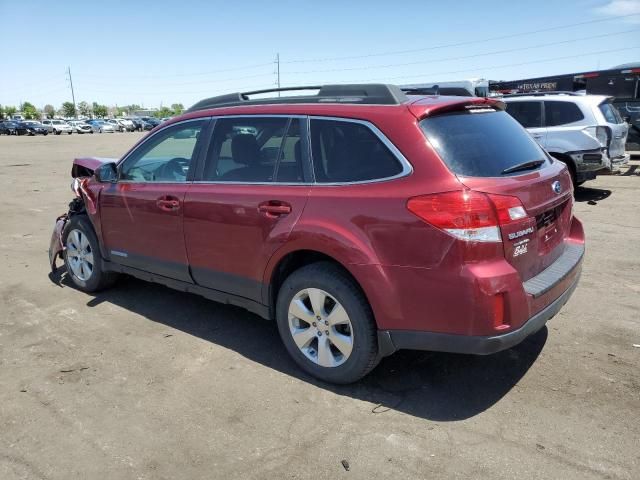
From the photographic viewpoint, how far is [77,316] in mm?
4598

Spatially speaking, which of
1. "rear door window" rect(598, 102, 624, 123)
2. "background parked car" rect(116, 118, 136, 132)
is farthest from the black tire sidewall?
"background parked car" rect(116, 118, 136, 132)

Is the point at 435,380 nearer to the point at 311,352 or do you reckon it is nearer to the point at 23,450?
the point at 311,352

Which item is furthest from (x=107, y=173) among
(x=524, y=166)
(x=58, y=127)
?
(x=58, y=127)

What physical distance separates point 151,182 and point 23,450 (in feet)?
7.35

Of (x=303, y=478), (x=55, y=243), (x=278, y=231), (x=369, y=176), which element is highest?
(x=369, y=176)

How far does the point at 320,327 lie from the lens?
3.33 m

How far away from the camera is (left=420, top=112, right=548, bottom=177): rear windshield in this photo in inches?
116

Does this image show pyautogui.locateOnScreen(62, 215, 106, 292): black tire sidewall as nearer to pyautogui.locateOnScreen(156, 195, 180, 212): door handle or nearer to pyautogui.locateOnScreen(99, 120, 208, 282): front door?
pyautogui.locateOnScreen(99, 120, 208, 282): front door

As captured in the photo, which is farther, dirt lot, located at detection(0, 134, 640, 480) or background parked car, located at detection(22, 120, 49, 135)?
background parked car, located at detection(22, 120, 49, 135)

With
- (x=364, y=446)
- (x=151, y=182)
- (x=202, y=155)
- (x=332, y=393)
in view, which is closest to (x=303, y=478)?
(x=364, y=446)

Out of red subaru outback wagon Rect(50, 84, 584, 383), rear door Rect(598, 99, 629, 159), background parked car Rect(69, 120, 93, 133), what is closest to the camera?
red subaru outback wagon Rect(50, 84, 584, 383)

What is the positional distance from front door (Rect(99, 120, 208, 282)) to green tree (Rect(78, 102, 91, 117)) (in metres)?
146

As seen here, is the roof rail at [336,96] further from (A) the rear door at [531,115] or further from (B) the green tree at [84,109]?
(B) the green tree at [84,109]

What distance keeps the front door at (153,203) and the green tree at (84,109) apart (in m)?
146
